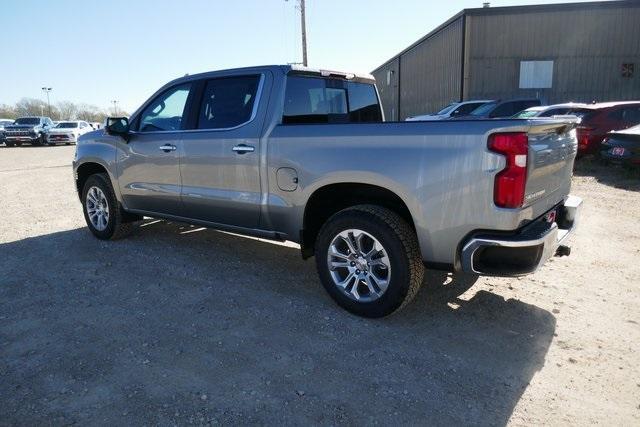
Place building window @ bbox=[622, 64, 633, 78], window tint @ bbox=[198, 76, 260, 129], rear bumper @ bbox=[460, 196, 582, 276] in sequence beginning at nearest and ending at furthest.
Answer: rear bumper @ bbox=[460, 196, 582, 276], window tint @ bbox=[198, 76, 260, 129], building window @ bbox=[622, 64, 633, 78]

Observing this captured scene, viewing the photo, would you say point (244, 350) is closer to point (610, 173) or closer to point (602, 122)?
point (610, 173)

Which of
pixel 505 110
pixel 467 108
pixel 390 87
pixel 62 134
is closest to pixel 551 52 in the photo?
pixel 467 108

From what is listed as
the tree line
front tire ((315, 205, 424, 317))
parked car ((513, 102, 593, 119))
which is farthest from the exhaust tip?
the tree line

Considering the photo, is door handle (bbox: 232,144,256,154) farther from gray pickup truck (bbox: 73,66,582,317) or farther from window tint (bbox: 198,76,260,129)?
window tint (bbox: 198,76,260,129)

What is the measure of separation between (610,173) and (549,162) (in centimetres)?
855

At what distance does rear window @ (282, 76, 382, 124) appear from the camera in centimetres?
418

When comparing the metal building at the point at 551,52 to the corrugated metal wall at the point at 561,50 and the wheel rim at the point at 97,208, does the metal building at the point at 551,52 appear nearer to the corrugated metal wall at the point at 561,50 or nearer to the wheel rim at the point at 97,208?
the corrugated metal wall at the point at 561,50

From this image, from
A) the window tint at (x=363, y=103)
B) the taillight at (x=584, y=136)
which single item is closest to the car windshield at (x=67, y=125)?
the taillight at (x=584, y=136)

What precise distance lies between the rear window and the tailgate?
170cm

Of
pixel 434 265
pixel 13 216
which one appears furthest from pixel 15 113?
pixel 434 265

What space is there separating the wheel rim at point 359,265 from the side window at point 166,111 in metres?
2.23

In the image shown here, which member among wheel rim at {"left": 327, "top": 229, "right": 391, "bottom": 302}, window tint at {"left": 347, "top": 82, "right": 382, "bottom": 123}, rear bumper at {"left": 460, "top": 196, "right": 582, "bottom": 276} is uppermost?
window tint at {"left": 347, "top": 82, "right": 382, "bottom": 123}

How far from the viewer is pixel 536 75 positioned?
21.8m

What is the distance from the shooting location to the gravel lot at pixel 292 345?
258cm
